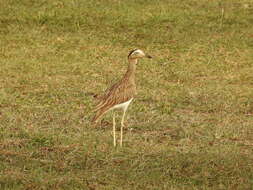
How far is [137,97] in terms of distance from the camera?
34.2 ft

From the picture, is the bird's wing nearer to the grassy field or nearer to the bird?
the bird

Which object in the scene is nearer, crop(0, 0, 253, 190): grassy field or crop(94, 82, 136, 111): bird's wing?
crop(0, 0, 253, 190): grassy field

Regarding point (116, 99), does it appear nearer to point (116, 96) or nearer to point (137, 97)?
point (116, 96)

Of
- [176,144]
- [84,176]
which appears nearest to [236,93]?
[176,144]

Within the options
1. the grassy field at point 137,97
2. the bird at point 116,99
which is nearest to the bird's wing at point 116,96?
the bird at point 116,99

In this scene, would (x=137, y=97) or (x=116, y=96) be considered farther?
(x=137, y=97)

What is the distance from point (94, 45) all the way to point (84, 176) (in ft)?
21.5

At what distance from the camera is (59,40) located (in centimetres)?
1358

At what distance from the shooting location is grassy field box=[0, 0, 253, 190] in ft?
23.9

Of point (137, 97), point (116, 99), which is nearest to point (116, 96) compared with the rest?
point (116, 99)

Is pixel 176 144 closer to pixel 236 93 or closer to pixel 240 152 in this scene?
pixel 240 152

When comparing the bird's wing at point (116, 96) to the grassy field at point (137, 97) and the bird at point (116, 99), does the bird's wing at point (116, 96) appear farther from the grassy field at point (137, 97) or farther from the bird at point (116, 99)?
the grassy field at point (137, 97)

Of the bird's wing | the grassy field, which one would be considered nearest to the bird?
the bird's wing

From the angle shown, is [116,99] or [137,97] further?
[137,97]
